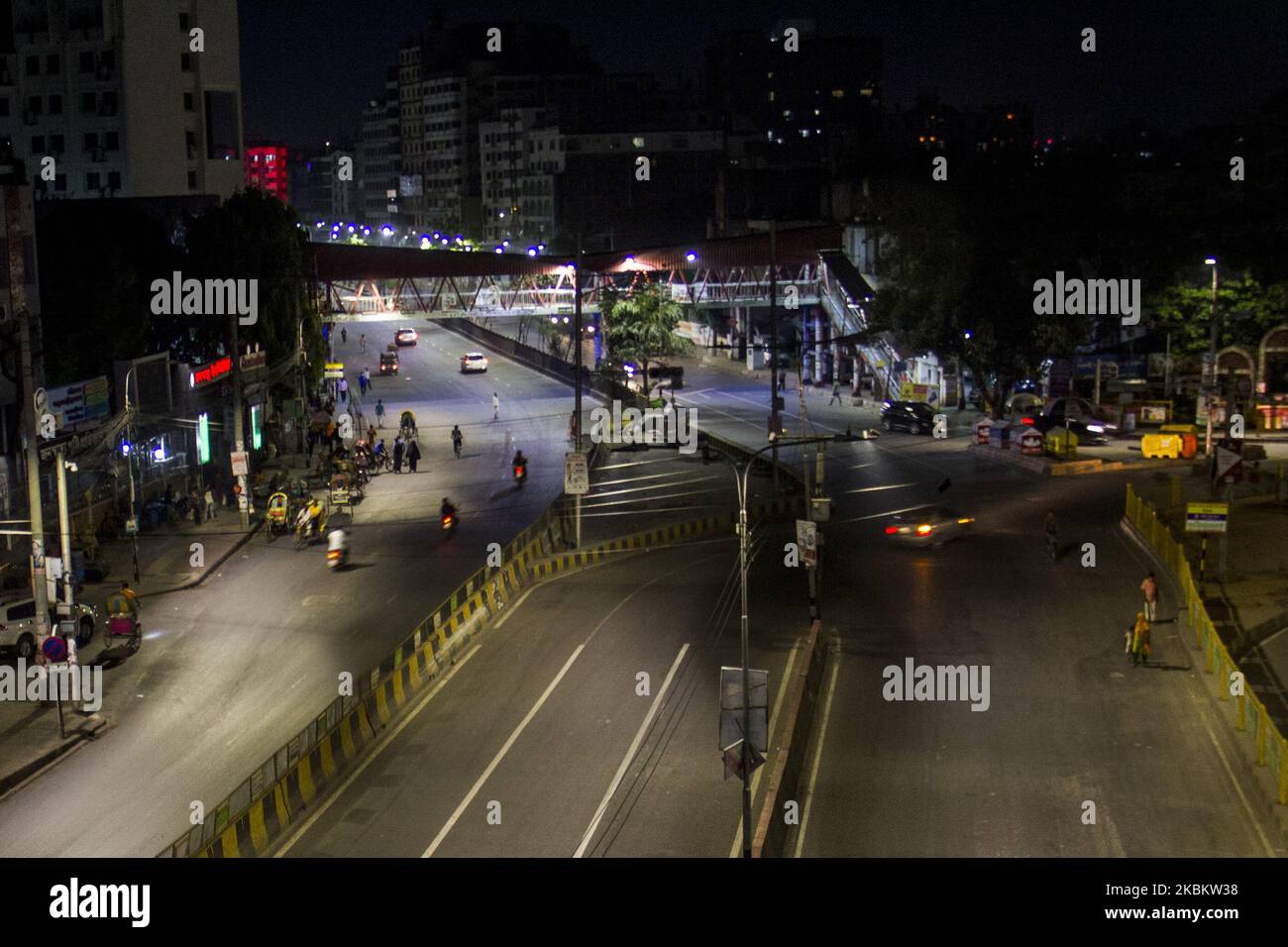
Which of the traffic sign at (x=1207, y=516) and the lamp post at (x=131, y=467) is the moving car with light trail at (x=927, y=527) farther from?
the lamp post at (x=131, y=467)

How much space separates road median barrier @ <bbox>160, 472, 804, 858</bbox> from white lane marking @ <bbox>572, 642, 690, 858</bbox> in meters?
4.14

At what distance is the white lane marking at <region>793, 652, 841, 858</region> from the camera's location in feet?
68.2

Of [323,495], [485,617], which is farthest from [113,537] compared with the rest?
[485,617]

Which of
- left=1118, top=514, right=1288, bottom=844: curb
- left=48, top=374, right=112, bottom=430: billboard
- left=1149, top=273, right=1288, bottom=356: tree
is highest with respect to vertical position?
left=1149, top=273, right=1288, bottom=356: tree

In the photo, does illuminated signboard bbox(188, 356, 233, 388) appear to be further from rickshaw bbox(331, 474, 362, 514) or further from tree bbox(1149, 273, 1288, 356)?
tree bbox(1149, 273, 1288, 356)

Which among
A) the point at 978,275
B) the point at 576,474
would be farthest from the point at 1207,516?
the point at 978,275

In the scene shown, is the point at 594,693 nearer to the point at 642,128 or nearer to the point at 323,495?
the point at 323,495

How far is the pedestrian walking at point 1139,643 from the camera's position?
28438 millimetres

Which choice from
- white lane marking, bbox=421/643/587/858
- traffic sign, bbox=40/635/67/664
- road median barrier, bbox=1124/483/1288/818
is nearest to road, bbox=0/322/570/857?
traffic sign, bbox=40/635/67/664

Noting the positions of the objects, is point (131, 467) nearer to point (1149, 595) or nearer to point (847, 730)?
point (847, 730)

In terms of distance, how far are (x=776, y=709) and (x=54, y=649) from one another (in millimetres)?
12248

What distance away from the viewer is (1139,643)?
28.5 metres

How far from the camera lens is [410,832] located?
20.9 metres

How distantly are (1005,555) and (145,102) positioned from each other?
60.1 m
